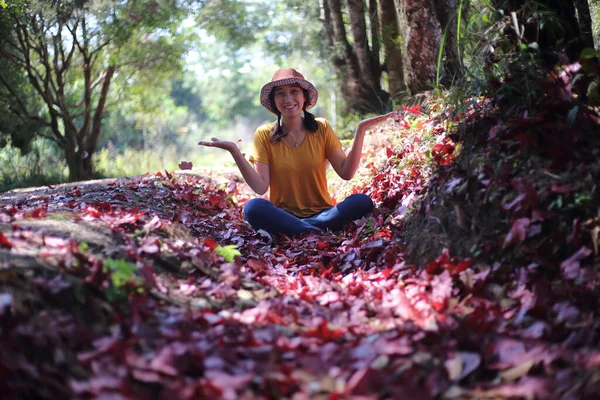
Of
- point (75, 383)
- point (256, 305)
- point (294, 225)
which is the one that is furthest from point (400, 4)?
point (75, 383)

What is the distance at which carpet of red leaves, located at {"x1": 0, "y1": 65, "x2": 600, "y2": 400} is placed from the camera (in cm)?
174

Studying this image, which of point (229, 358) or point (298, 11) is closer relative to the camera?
point (229, 358)

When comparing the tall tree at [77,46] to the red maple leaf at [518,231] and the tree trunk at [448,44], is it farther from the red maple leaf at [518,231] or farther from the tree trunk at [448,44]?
Result: the red maple leaf at [518,231]

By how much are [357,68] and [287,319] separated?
6.64 meters

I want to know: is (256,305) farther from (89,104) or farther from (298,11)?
(298,11)

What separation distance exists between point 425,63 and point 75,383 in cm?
507

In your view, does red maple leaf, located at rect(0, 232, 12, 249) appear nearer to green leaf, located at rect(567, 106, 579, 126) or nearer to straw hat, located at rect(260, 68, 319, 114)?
straw hat, located at rect(260, 68, 319, 114)

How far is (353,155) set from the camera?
454 centimetres

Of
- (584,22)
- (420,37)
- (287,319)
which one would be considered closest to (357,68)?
(420,37)

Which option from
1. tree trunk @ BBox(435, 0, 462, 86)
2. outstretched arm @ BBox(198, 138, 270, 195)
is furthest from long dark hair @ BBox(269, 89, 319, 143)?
tree trunk @ BBox(435, 0, 462, 86)

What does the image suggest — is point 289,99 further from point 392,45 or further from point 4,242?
point 392,45

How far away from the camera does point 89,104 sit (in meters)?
9.66

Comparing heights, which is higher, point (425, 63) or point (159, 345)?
point (425, 63)

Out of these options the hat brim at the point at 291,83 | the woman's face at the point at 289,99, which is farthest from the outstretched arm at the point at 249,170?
the hat brim at the point at 291,83
